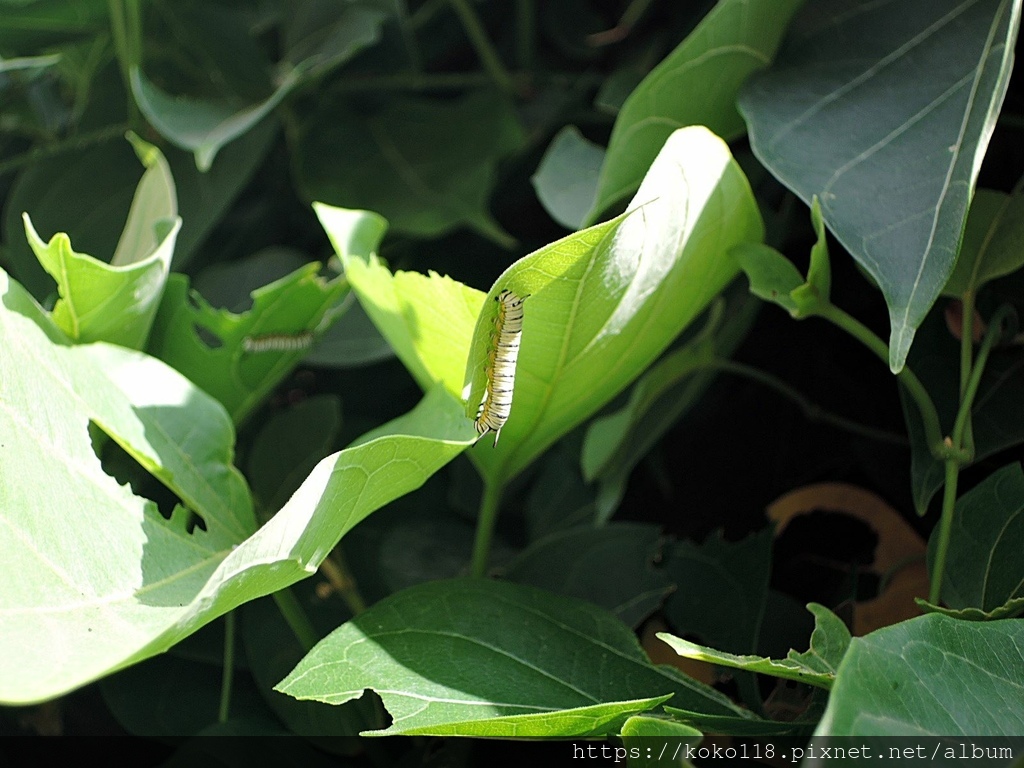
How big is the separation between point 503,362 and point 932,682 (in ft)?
0.57

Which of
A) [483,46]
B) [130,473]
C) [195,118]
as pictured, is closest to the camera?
[130,473]

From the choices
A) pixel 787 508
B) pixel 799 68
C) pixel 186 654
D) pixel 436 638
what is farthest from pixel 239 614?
pixel 799 68

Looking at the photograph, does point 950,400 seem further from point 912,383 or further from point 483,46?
point 483,46

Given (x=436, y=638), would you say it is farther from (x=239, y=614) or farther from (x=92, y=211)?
(x=92, y=211)

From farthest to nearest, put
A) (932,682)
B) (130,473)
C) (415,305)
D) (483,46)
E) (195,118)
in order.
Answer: (483,46) → (195,118) → (130,473) → (415,305) → (932,682)

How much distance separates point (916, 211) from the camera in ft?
1.19

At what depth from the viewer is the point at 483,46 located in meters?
0.72

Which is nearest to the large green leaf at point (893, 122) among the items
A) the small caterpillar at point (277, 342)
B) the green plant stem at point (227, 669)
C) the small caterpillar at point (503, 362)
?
the small caterpillar at point (503, 362)

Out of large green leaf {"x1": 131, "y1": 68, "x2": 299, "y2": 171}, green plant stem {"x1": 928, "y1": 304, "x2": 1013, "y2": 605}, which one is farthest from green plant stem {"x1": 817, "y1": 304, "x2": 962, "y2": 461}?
large green leaf {"x1": 131, "y1": 68, "x2": 299, "y2": 171}

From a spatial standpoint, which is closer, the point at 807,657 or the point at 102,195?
the point at 807,657

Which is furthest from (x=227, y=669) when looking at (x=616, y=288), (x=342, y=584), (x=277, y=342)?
(x=616, y=288)

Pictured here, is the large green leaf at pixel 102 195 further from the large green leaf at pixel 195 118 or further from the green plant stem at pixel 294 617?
the green plant stem at pixel 294 617

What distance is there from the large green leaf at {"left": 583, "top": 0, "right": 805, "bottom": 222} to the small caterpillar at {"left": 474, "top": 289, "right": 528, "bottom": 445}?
0.41 feet

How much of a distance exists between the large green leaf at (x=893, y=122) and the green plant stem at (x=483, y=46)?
30 centimetres
